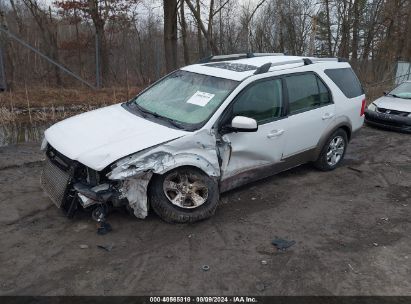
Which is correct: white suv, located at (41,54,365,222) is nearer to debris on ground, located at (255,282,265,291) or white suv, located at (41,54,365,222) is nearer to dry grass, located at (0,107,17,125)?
debris on ground, located at (255,282,265,291)

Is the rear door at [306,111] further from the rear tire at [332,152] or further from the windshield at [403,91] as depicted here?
the windshield at [403,91]

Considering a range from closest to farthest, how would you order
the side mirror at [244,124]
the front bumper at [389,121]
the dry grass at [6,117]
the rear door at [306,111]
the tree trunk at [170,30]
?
the side mirror at [244,124]
the rear door at [306,111]
the front bumper at [389,121]
the dry grass at [6,117]
the tree trunk at [170,30]

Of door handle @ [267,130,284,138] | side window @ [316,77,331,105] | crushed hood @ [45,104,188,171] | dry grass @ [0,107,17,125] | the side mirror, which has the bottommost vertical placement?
dry grass @ [0,107,17,125]

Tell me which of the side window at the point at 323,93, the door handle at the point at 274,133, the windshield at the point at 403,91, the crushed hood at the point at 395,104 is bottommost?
the crushed hood at the point at 395,104

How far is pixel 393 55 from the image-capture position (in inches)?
1005

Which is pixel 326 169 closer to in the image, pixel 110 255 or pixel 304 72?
pixel 304 72

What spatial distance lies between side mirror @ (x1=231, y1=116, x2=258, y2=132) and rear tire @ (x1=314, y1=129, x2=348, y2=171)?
80.9 inches

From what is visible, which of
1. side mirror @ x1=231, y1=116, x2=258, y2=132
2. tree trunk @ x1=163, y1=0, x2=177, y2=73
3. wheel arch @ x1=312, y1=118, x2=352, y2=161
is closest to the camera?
side mirror @ x1=231, y1=116, x2=258, y2=132

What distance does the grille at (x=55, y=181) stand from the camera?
4.13 m

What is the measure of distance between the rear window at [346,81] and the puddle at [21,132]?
5.92 meters

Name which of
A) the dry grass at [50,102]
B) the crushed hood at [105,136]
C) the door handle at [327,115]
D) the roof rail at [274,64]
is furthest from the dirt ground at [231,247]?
the dry grass at [50,102]

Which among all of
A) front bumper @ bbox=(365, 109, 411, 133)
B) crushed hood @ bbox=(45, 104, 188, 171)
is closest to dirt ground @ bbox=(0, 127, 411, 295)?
crushed hood @ bbox=(45, 104, 188, 171)

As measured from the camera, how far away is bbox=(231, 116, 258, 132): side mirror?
4.38 m

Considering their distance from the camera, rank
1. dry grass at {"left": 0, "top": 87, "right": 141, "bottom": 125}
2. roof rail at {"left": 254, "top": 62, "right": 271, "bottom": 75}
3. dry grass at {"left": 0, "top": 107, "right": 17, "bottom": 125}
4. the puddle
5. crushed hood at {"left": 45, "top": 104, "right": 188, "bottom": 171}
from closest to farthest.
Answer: crushed hood at {"left": 45, "top": 104, "right": 188, "bottom": 171}, roof rail at {"left": 254, "top": 62, "right": 271, "bottom": 75}, the puddle, dry grass at {"left": 0, "top": 107, "right": 17, "bottom": 125}, dry grass at {"left": 0, "top": 87, "right": 141, "bottom": 125}
